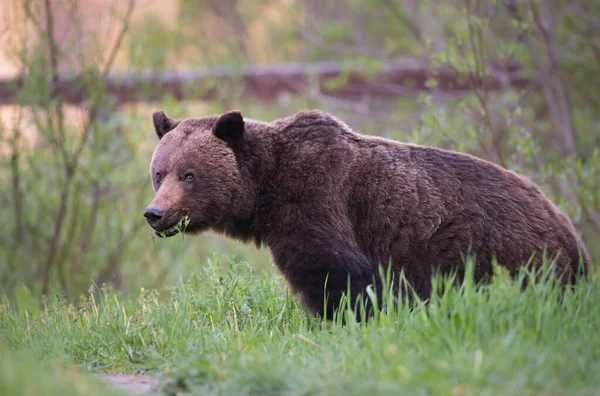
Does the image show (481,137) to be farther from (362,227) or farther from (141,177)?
(141,177)

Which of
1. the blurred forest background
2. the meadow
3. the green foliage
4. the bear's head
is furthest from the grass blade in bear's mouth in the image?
the blurred forest background

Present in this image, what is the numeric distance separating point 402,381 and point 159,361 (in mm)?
1619

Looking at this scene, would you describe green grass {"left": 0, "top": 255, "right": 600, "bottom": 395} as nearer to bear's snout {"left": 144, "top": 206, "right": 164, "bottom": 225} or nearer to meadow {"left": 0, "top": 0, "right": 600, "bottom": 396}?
meadow {"left": 0, "top": 0, "right": 600, "bottom": 396}

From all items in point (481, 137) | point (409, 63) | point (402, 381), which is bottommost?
point (402, 381)

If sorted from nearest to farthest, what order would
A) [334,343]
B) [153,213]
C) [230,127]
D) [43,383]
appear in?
[43,383] < [334,343] < [153,213] < [230,127]

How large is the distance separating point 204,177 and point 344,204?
1059 millimetres

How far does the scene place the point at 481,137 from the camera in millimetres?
8047

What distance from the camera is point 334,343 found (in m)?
3.79

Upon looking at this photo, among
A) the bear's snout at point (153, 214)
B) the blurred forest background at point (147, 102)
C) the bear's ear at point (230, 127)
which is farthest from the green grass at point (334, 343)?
the blurred forest background at point (147, 102)

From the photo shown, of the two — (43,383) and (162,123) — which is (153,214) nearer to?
(162,123)

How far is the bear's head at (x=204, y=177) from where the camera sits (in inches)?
205

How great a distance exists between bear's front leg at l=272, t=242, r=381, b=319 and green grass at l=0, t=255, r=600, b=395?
6.3 inches

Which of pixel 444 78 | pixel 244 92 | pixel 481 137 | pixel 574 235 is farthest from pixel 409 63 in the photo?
pixel 574 235

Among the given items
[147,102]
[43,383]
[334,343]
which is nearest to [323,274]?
[334,343]
